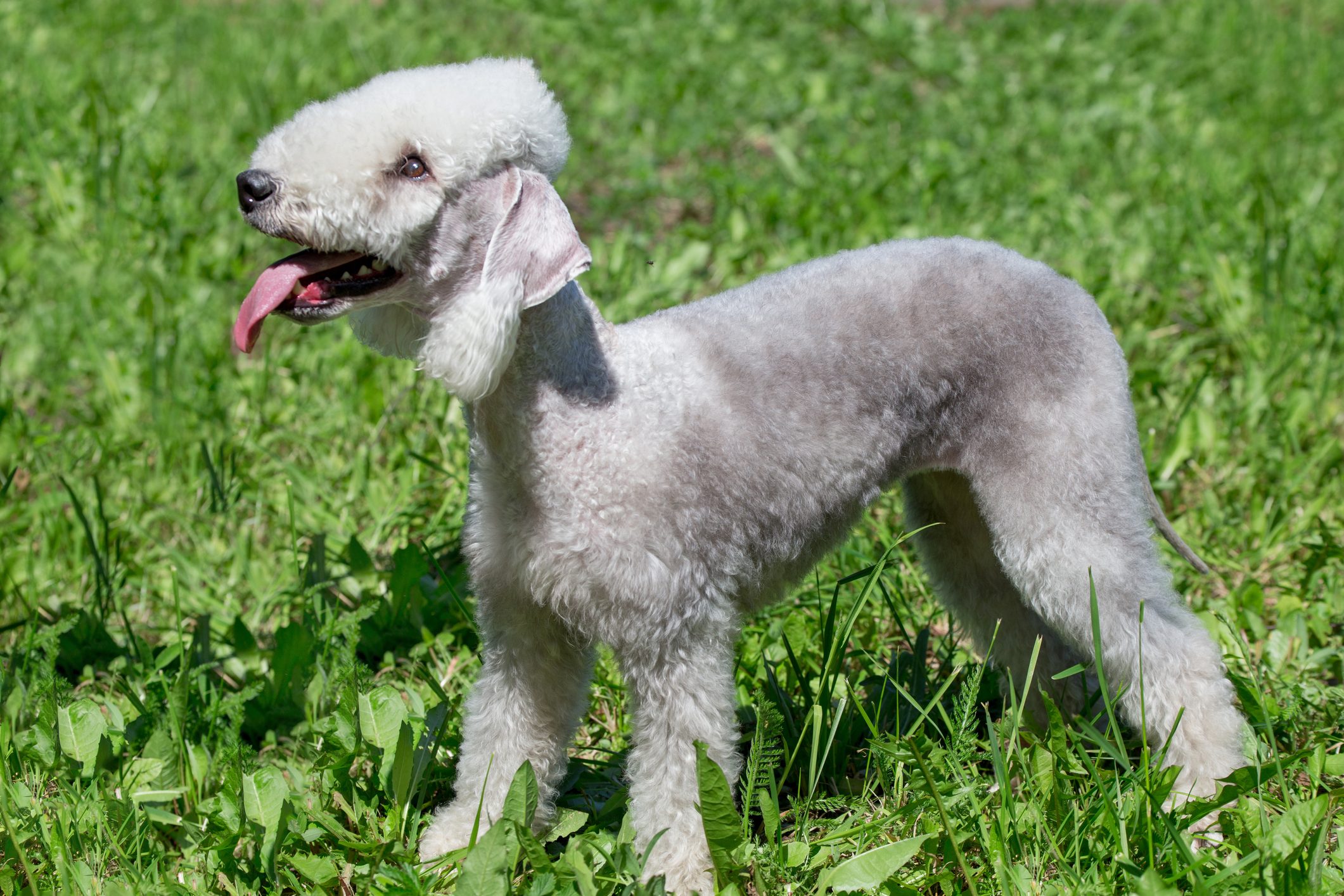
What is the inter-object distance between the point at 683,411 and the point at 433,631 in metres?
1.29

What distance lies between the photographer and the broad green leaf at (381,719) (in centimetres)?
253

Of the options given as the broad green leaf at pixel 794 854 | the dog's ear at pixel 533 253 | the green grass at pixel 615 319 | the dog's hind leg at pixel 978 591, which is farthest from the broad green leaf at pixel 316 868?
the dog's hind leg at pixel 978 591

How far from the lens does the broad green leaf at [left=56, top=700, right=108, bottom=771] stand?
252cm

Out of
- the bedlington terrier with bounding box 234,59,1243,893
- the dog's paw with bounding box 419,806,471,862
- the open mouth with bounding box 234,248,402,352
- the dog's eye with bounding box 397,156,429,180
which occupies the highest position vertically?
the dog's eye with bounding box 397,156,429,180

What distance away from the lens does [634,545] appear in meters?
2.12

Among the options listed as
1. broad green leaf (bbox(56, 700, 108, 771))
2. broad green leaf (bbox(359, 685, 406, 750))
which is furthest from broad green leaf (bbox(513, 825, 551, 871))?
broad green leaf (bbox(56, 700, 108, 771))

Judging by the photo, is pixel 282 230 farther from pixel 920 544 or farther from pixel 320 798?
pixel 920 544

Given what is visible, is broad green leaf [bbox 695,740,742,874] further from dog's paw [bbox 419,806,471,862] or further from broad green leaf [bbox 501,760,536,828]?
dog's paw [bbox 419,806,471,862]

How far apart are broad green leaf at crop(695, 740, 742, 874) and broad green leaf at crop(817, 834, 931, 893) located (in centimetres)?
20

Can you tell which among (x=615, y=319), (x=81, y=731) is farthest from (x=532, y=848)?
A: (x=615, y=319)

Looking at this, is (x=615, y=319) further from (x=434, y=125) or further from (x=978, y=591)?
(x=434, y=125)

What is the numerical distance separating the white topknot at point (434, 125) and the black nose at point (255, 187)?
3cm

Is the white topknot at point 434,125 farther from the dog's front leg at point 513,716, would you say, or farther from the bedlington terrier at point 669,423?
the dog's front leg at point 513,716

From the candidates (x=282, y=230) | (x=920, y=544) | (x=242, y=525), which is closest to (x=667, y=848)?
(x=920, y=544)
